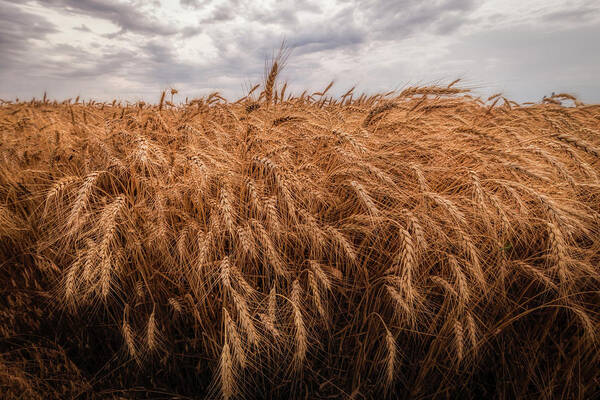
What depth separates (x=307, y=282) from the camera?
1815mm

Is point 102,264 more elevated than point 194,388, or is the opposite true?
point 102,264

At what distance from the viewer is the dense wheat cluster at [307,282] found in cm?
155

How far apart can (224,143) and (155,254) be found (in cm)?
122

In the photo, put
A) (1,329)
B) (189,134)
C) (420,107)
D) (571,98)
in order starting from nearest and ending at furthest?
1. (1,329)
2. (189,134)
3. (420,107)
4. (571,98)

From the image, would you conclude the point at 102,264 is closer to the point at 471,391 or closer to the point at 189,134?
the point at 189,134

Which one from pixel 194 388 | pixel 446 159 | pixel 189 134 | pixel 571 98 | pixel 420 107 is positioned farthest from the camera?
pixel 571 98

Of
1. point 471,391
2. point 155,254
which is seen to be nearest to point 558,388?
point 471,391

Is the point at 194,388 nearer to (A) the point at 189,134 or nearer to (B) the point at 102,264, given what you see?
(B) the point at 102,264

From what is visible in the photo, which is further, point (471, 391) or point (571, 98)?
point (571, 98)

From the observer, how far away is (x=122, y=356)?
5.67 feet

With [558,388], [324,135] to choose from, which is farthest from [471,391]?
[324,135]

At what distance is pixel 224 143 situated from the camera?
265 cm

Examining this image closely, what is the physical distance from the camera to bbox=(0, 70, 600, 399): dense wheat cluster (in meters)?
1.55

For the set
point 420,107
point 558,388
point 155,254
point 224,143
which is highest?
point 420,107
